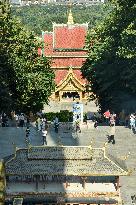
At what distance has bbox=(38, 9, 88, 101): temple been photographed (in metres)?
70.9

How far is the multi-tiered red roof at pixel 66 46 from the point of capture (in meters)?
71.0

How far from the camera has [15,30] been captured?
45531 millimetres

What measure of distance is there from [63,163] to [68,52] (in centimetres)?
4514

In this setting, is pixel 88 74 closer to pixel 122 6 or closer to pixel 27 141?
pixel 122 6

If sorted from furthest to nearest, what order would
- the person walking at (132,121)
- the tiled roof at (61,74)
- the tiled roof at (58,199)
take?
the tiled roof at (61,74) → the person walking at (132,121) → the tiled roof at (58,199)

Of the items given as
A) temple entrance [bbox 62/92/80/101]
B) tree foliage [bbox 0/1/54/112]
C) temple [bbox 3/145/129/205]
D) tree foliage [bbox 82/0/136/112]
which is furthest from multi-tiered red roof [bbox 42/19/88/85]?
temple [bbox 3/145/129/205]

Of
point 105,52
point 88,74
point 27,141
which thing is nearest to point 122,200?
point 27,141

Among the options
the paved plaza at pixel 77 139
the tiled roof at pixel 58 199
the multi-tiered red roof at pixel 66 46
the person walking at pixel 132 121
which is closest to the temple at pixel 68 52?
the multi-tiered red roof at pixel 66 46

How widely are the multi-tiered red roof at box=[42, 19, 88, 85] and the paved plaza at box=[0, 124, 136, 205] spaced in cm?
3138

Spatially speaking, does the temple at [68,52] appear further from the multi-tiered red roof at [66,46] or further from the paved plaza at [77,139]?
the paved plaza at [77,139]

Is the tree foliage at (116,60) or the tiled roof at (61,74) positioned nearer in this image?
the tree foliage at (116,60)

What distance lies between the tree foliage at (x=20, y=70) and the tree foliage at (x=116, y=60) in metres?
5.27

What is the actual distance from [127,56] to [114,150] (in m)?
8.08

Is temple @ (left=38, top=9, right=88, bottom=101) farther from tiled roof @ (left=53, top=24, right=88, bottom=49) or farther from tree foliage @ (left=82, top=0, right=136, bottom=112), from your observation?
tree foliage @ (left=82, top=0, right=136, bottom=112)
